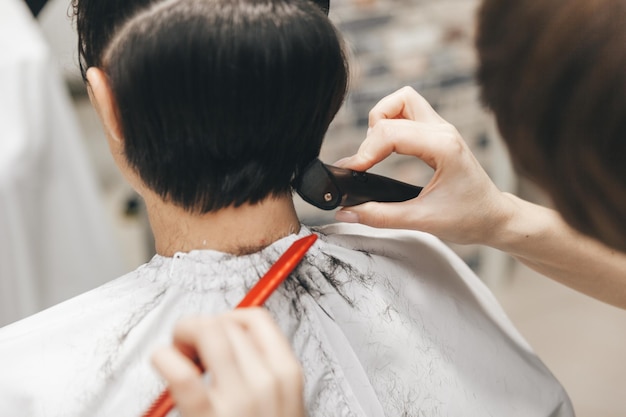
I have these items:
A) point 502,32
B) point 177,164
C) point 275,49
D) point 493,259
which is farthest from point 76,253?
point 493,259

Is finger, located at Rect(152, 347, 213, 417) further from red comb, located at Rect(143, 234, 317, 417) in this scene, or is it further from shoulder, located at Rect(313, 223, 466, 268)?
shoulder, located at Rect(313, 223, 466, 268)

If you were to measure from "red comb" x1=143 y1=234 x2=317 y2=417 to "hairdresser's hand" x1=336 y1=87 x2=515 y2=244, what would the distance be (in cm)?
11

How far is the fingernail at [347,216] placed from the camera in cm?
70

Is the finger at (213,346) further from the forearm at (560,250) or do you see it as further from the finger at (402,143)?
the forearm at (560,250)

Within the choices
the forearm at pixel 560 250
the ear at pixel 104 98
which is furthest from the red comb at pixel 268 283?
the forearm at pixel 560 250

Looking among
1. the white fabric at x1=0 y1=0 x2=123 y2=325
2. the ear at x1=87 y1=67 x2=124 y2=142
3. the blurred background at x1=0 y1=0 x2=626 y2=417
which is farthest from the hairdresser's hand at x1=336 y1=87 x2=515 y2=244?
the white fabric at x1=0 y1=0 x2=123 y2=325

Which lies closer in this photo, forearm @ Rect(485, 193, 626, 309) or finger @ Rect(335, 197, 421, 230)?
finger @ Rect(335, 197, 421, 230)

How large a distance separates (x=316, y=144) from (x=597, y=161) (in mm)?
270

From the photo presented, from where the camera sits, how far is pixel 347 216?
0.71m

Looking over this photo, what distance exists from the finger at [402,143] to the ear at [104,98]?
0.80ft

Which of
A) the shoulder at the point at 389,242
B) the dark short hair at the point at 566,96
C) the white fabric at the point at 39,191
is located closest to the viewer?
the dark short hair at the point at 566,96

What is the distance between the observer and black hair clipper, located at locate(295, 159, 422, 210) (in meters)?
0.65

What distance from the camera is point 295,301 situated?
2.14 feet

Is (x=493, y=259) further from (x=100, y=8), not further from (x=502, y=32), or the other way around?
(x=100, y=8)
